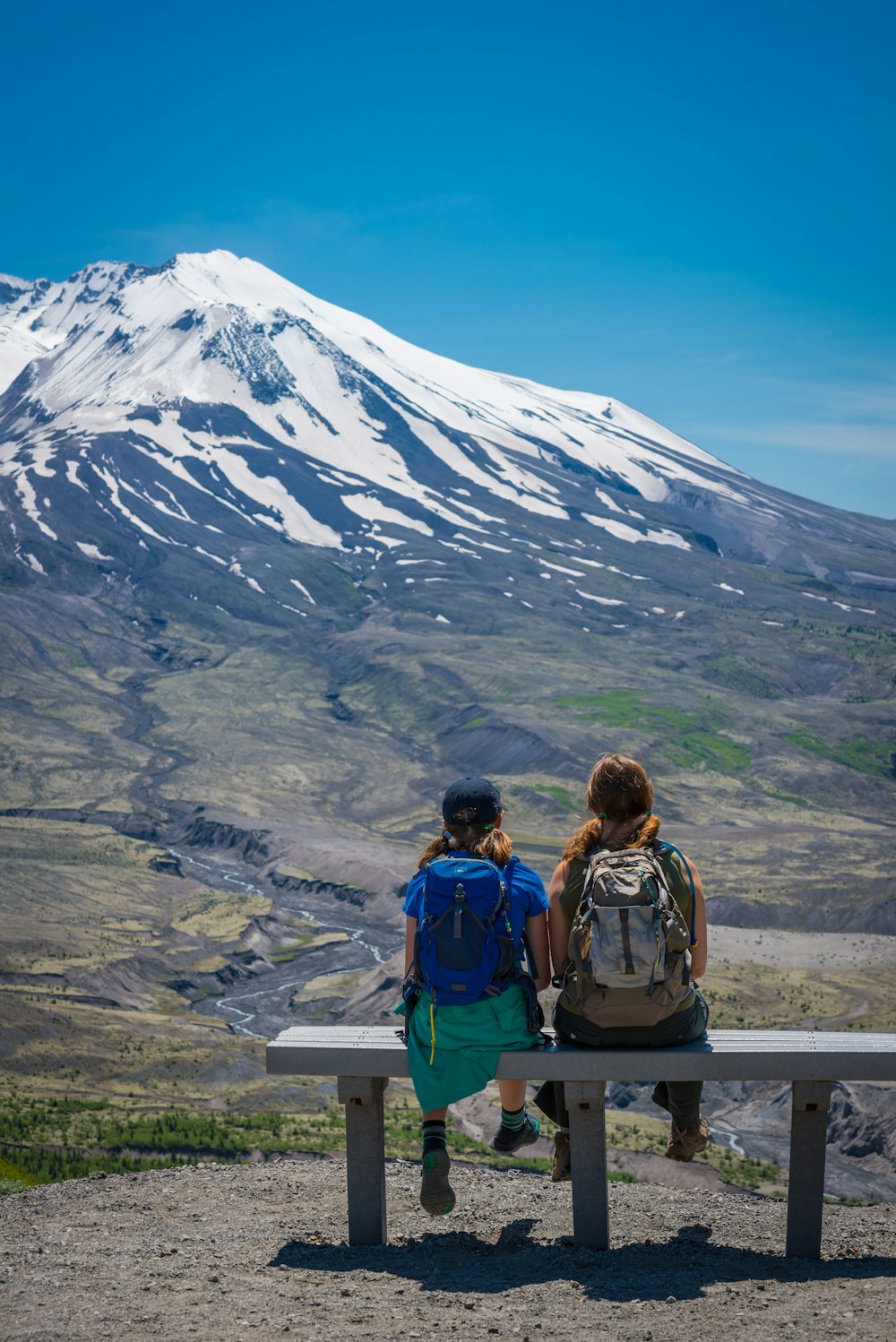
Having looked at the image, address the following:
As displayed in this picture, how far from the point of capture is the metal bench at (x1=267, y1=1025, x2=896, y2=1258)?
6188 mm

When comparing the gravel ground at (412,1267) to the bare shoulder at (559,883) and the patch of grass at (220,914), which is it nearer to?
the bare shoulder at (559,883)

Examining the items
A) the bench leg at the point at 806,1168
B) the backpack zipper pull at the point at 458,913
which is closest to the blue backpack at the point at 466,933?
the backpack zipper pull at the point at 458,913

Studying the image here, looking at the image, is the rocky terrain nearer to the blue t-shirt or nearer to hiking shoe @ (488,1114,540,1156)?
hiking shoe @ (488,1114,540,1156)

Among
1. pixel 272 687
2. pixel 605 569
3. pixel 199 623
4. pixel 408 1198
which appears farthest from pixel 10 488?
pixel 408 1198

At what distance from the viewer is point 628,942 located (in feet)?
19.3

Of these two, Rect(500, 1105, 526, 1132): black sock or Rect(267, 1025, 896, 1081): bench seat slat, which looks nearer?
Rect(267, 1025, 896, 1081): bench seat slat

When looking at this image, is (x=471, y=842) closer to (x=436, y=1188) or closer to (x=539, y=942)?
(x=539, y=942)

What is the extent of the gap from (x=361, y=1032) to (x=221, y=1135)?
21.8 metres

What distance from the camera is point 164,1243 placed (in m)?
6.73

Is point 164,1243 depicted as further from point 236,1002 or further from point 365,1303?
point 236,1002

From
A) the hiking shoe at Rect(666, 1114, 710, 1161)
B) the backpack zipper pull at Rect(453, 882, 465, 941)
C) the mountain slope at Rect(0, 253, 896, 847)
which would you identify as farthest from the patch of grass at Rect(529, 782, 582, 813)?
the backpack zipper pull at Rect(453, 882, 465, 941)

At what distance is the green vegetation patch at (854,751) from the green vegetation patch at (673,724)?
6253 mm

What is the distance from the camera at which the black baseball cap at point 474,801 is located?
20.8ft

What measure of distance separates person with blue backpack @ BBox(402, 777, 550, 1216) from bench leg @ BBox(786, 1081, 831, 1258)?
4.60 feet
